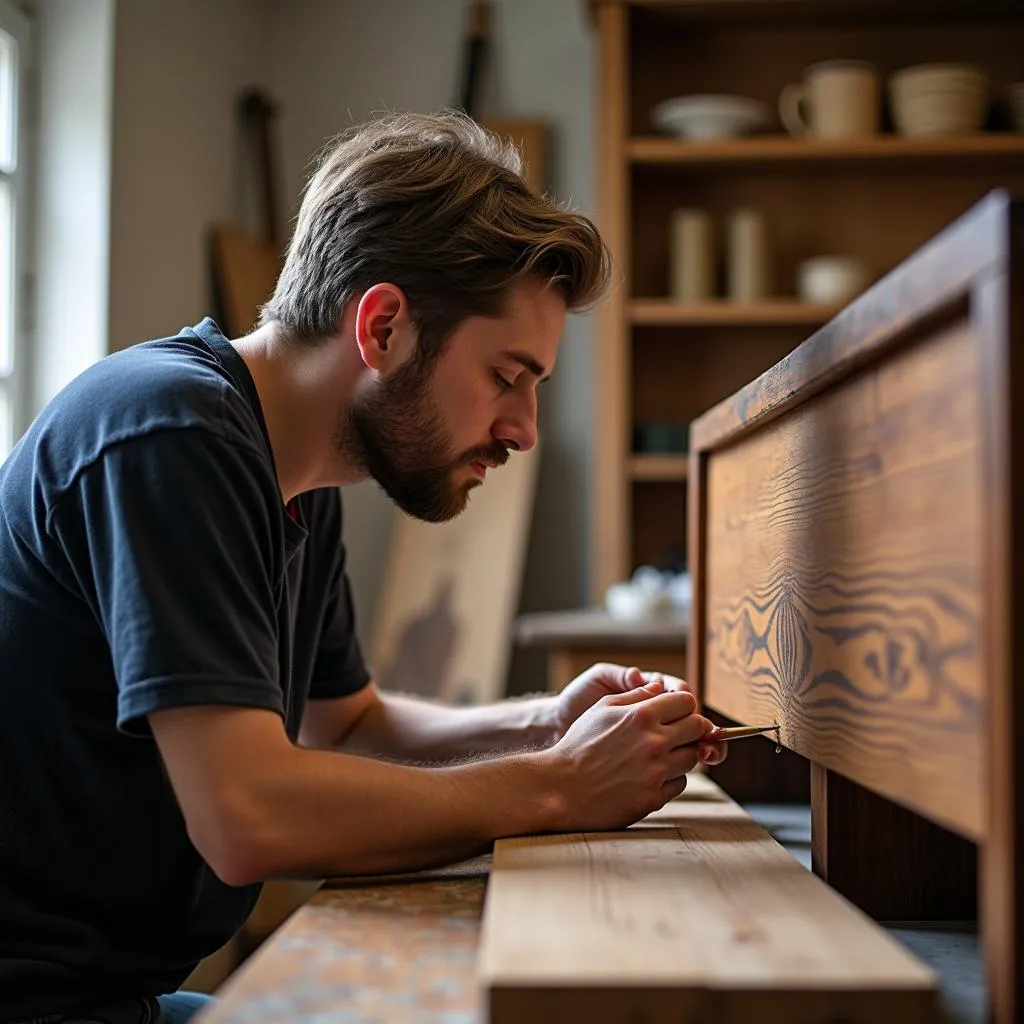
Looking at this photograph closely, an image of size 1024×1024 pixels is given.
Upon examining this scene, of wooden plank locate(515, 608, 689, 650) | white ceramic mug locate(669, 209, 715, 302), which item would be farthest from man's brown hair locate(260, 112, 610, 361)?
white ceramic mug locate(669, 209, 715, 302)

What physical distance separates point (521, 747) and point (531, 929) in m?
0.75

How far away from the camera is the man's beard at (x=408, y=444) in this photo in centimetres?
124

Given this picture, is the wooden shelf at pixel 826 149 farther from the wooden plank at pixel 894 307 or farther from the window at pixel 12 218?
the wooden plank at pixel 894 307

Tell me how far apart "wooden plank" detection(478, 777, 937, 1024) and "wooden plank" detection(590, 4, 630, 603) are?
7.21 feet

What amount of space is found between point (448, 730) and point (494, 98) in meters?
2.46

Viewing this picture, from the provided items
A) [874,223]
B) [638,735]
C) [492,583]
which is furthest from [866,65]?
[638,735]

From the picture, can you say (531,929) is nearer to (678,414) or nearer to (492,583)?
(492,583)

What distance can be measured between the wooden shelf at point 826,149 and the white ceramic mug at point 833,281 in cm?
26

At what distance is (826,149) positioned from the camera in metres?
3.05

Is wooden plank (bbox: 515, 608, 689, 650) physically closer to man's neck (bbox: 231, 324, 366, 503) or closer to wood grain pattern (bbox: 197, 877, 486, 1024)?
man's neck (bbox: 231, 324, 366, 503)

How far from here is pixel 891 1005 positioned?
1.98 feet

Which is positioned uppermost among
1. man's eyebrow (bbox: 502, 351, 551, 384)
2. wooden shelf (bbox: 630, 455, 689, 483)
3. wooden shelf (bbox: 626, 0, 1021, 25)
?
wooden shelf (bbox: 626, 0, 1021, 25)

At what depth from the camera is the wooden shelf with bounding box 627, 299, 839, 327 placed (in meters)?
3.09

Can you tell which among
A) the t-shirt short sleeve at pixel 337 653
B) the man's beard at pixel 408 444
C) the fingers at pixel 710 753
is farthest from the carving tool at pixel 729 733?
the t-shirt short sleeve at pixel 337 653
